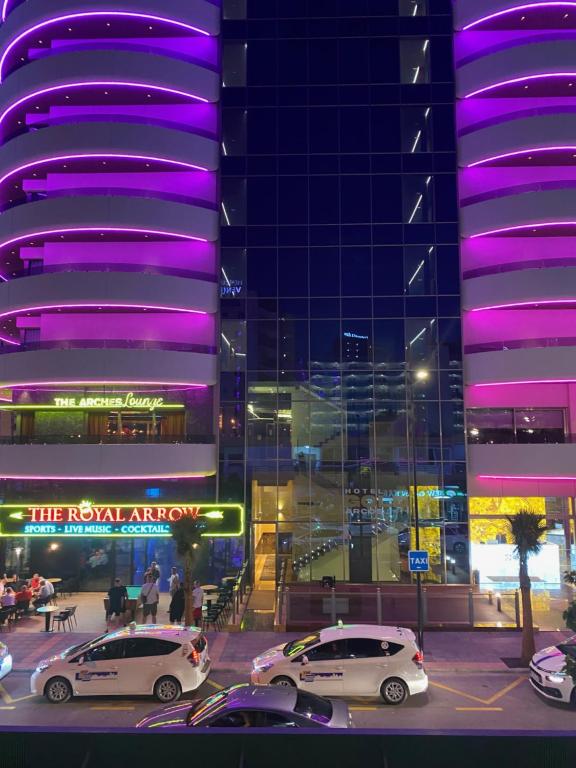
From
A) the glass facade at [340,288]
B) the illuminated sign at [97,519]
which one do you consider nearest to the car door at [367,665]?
the glass facade at [340,288]

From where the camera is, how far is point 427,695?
13.9 metres

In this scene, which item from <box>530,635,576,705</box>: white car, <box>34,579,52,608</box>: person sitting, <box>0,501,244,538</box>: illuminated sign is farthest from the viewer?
<box>0,501,244,538</box>: illuminated sign

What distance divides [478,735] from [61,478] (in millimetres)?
23729

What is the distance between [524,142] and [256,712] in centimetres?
2631

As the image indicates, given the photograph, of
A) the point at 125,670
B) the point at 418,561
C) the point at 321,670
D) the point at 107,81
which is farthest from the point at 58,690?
the point at 107,81

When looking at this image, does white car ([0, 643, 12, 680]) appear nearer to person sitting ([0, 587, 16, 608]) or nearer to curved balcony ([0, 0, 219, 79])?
person sitting ([0, 587, 16, 608])

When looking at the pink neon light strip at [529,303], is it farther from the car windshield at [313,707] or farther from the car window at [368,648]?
the car windshield at [313,707]

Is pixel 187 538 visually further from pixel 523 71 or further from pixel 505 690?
pixel 523 71

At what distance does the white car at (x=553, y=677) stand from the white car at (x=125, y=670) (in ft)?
26.2

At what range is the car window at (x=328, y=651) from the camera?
1357cm

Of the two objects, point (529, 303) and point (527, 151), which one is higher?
point (527, 151)

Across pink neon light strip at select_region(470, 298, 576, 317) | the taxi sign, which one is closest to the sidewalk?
the taxi sign

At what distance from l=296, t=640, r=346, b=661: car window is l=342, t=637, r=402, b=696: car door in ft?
0.46

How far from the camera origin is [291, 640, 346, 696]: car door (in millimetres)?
13367
